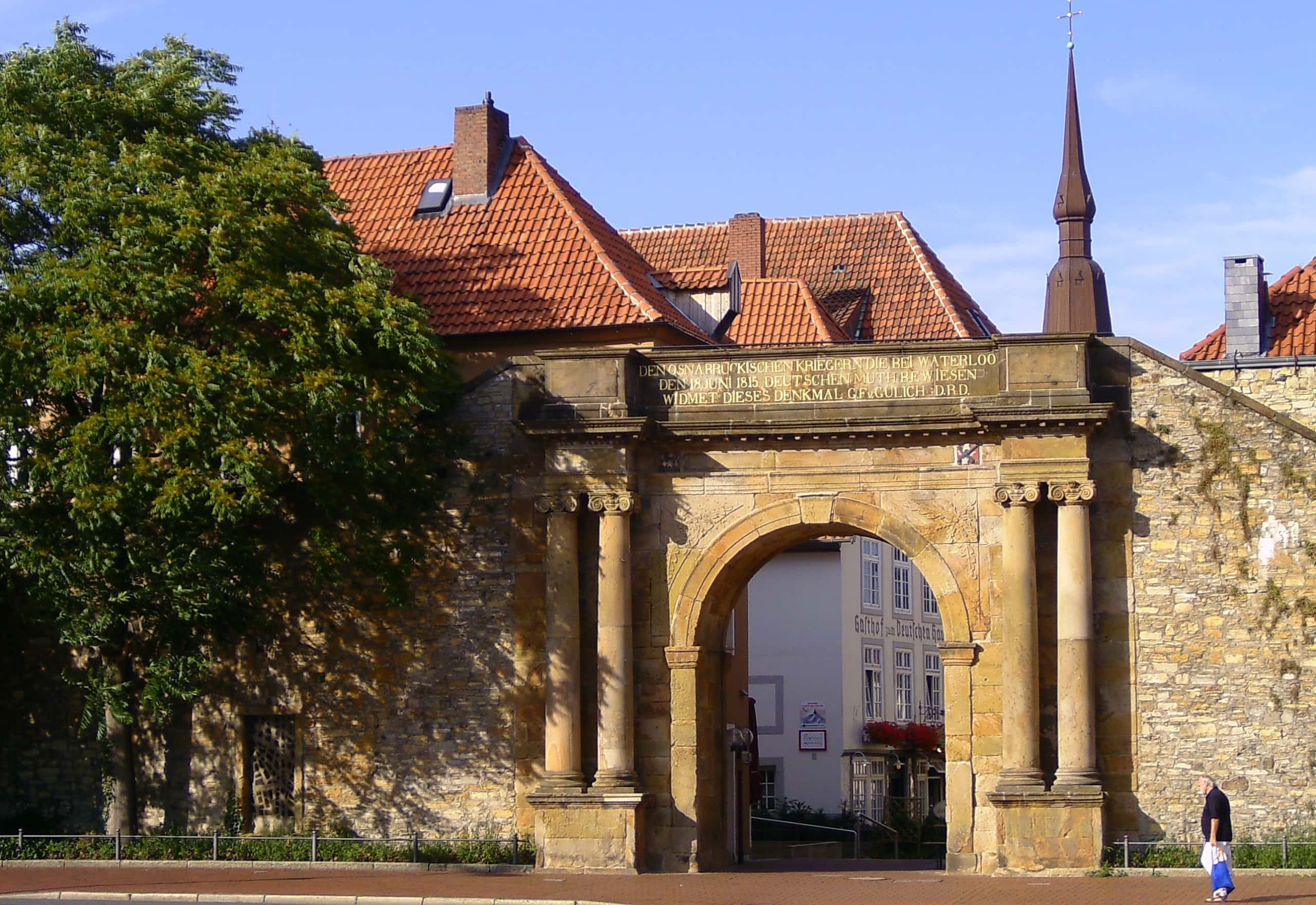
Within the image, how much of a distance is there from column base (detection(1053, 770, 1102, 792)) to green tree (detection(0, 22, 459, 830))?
9123mm

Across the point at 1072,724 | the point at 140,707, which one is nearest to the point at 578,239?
the point at 140,707

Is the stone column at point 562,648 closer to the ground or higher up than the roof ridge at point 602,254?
closer to the ground

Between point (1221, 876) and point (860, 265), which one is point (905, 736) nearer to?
point (860, 265)

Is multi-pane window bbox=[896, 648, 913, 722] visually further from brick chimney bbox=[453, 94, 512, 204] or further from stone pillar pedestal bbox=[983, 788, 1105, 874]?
stone pillar pedestal bbox=[983, 788, 1105, 874]

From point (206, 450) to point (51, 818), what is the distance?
8.33 meters

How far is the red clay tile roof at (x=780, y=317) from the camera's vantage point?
136 feet

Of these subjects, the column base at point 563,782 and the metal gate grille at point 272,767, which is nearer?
the column base at point 563,782

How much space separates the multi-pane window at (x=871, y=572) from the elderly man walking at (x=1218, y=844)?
30299 mm

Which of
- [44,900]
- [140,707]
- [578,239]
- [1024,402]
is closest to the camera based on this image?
[44,900]

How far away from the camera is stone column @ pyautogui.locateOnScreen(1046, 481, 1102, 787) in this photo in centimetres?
2633

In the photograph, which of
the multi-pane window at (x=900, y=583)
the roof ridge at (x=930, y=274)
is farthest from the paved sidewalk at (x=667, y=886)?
the multi-pane window at (x=900, y=583)

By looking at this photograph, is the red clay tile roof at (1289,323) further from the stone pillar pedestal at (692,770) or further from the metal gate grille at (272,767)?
the metal gate grille at (272,767)

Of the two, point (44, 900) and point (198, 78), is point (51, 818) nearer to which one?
point (44, 900)

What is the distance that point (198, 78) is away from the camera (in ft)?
92.7
